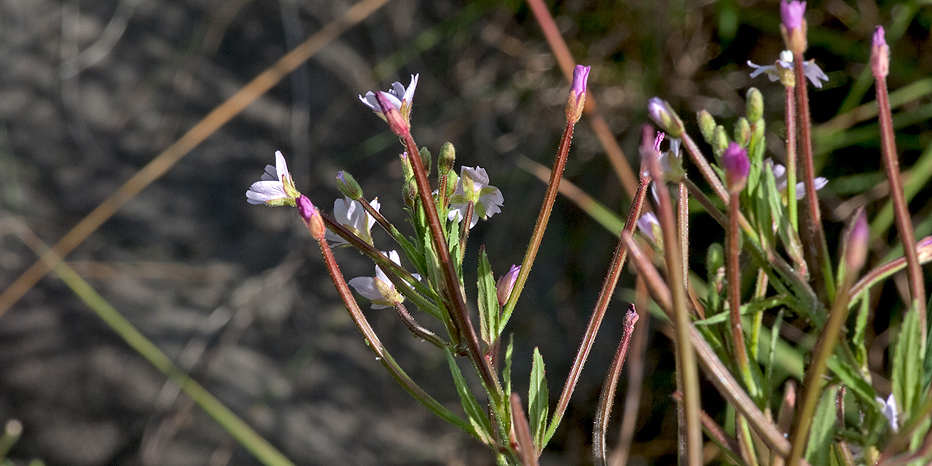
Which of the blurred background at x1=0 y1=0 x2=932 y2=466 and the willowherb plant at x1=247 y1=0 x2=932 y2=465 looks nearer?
the willowherb plant at x1=247 y1=0 x2=932 y2=465

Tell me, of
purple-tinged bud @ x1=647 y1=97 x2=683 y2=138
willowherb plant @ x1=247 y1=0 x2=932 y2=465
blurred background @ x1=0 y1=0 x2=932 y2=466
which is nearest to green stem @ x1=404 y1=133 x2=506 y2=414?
willowherb plant @ x1=247 y1=0 x2=932 y2=465

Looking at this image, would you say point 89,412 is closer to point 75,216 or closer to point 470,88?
point 75,216

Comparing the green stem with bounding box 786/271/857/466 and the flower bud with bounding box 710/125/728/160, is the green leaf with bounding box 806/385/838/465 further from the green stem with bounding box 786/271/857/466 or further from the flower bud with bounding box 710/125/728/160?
the flower bud with bounding box 710/125/728/160

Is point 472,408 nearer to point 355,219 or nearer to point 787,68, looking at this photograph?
point 355,219

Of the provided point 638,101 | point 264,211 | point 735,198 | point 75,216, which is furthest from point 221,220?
point 735,198

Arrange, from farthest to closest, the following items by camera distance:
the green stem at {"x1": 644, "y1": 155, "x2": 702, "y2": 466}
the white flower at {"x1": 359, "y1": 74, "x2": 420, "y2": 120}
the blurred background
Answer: the blurred background
the white flower at {"x1": 359, "y1": 74, "x2": 420, "y2": 120}
the green stem at {"x1": 644, "y1": 155, "x2": 702, "y2": 466}
